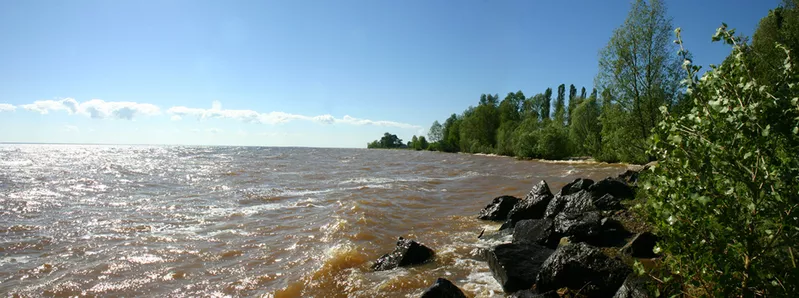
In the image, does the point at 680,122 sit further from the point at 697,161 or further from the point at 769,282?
the point at 769,282

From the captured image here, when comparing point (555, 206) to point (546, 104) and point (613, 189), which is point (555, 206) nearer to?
point (613, 189)

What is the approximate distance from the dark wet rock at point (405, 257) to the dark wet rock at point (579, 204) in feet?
14.9

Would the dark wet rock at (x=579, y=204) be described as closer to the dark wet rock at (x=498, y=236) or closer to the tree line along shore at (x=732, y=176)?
the dark wet rock at (x=498, y=236)

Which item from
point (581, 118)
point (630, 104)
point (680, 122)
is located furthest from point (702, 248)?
point (581, 118)

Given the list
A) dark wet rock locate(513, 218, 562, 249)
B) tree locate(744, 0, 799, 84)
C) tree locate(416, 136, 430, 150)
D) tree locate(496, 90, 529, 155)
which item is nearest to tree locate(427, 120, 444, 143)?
tree locate(416, 136, 430, 150)

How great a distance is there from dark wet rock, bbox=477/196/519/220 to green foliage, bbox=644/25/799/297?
393 inches

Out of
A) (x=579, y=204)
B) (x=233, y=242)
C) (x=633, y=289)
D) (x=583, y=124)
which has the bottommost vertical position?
(x=233, y=242)

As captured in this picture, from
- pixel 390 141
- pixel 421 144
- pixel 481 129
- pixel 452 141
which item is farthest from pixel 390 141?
pixel 481 129

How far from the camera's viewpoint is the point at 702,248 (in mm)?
3922

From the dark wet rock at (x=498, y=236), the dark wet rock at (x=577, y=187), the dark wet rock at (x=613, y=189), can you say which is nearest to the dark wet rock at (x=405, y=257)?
the dark wet rock at (x=498, y=236)

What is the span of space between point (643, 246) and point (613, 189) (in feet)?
20.8

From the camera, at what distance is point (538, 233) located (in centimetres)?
981

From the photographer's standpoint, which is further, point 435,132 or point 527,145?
point 435,132

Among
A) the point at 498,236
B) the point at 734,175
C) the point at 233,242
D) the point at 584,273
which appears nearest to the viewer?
the point at 734,175
